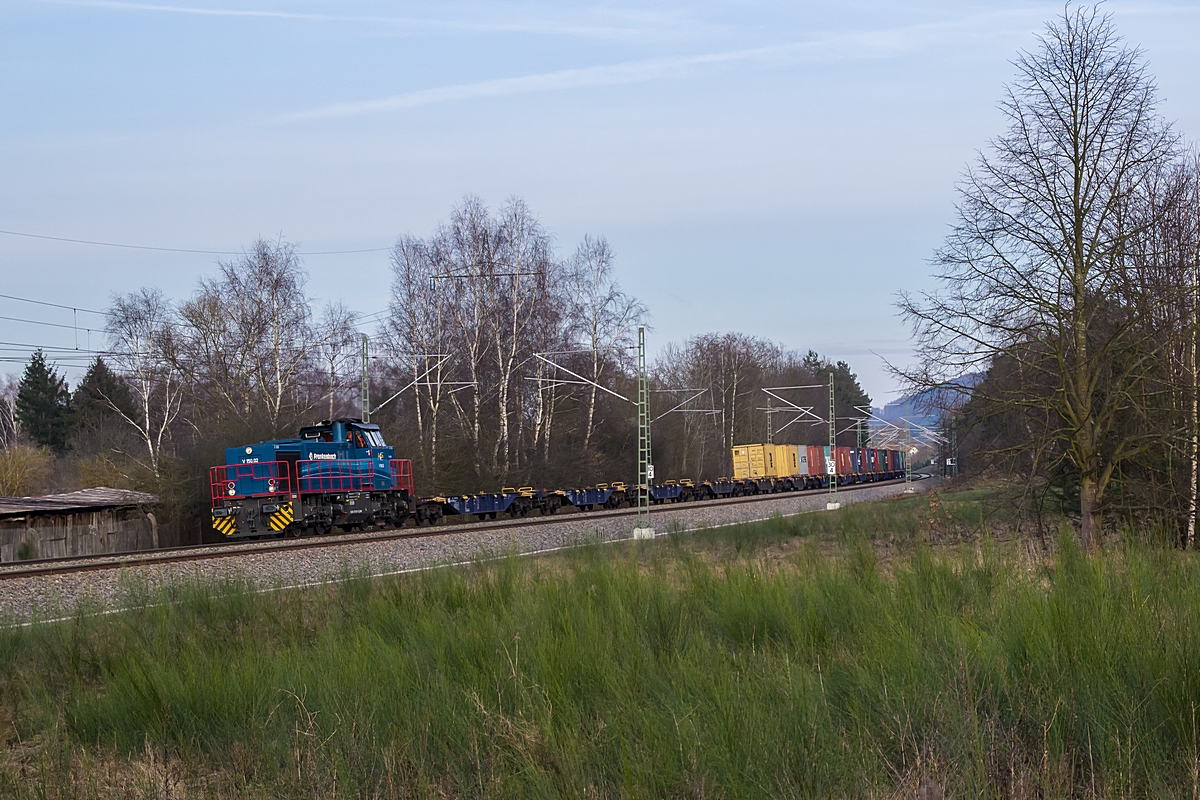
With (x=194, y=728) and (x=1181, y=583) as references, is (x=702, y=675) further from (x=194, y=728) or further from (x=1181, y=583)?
(x=1181, y=583)

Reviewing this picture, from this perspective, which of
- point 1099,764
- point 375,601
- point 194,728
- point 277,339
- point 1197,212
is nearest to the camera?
point 1099,764

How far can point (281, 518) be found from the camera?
27609mm

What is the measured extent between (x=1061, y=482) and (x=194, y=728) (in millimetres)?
15307

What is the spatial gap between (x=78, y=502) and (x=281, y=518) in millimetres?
9162

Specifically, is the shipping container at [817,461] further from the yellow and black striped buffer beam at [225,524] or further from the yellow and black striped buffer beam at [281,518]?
the yellow and black striped buffer beam at [225,524]

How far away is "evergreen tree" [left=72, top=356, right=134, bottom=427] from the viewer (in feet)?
227

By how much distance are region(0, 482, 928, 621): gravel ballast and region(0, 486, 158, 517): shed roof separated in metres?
12.3

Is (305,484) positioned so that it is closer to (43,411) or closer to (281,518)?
(281,518)

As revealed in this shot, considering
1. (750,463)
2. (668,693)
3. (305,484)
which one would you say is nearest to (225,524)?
(305,484)

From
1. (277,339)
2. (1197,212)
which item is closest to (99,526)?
(277,339)

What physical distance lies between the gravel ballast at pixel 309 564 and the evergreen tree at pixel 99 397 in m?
48.7

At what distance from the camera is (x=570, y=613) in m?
7.88

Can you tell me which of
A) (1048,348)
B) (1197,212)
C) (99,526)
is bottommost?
(99,526)

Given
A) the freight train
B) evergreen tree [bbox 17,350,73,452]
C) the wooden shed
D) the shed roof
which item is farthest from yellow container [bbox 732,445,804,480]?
evergreen tree [bbox 17,350,73,452]
